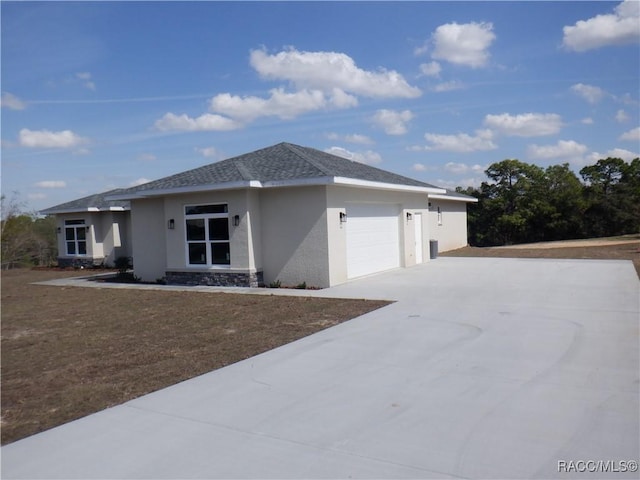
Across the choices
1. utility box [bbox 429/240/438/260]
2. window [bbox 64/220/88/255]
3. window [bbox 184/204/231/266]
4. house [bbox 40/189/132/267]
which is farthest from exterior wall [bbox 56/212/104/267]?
utility box [bbox 429/240/438/260]

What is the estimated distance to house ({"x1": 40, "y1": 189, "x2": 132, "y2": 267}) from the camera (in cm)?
2514

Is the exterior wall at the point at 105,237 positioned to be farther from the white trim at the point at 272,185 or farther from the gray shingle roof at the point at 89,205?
the white trim at the point at 272,185

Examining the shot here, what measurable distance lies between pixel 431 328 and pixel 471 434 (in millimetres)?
4181

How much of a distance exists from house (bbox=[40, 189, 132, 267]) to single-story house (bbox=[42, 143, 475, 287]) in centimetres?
745

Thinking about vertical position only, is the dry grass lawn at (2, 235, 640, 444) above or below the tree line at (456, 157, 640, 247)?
below

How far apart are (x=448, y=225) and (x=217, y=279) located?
16.6 metres

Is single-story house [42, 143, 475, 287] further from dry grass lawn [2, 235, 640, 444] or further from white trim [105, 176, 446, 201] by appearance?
dry grass lawn [2, 235, 640, 444]

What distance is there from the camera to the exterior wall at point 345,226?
14320mm

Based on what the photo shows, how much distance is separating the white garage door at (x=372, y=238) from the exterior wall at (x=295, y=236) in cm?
154

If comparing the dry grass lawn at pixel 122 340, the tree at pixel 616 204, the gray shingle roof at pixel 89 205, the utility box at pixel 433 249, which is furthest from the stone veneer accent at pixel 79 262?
the tree at pixel 616 204

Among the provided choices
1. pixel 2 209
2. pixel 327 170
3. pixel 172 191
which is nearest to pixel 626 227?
pixel 327 170

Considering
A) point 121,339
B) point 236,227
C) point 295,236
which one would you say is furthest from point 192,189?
point 121,339

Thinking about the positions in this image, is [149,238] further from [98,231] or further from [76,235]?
[76,235]

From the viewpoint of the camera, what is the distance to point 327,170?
575 inches
